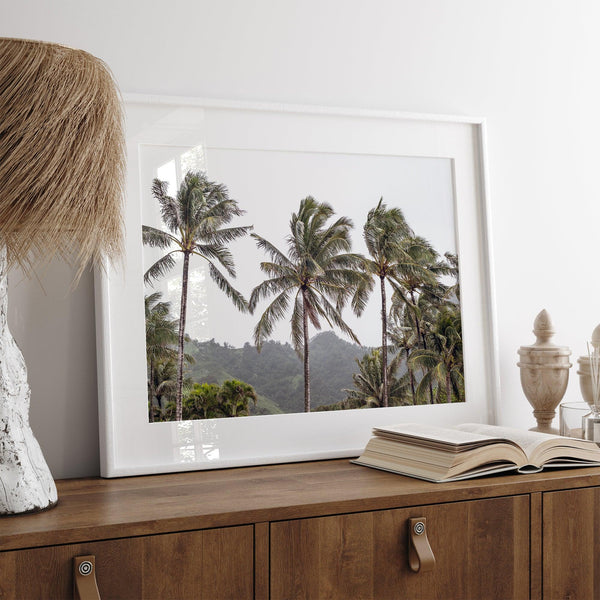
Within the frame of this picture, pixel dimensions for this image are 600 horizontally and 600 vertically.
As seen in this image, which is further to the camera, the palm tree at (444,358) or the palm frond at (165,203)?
the palm tree at (444,358)

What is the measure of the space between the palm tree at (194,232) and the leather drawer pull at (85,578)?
1.42 ft

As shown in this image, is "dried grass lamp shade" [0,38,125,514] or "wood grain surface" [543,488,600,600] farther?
"wood grain surface" [543,488,600,600]

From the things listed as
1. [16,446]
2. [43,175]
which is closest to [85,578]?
[16,446]

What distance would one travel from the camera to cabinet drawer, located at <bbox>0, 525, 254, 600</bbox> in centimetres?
100

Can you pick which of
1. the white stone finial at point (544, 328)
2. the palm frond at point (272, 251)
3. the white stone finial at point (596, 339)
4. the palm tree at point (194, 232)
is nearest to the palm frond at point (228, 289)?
the palm tree at point (194, 232)

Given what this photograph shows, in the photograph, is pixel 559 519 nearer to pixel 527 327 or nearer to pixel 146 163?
pixel 527 327

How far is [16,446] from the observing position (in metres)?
1.11

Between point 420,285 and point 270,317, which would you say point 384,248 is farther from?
point 270,317

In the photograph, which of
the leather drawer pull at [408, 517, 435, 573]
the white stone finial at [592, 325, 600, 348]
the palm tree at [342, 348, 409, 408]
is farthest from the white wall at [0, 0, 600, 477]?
the leather drawer pull at [408, 517, 435, 573]

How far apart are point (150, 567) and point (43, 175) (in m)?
0.58

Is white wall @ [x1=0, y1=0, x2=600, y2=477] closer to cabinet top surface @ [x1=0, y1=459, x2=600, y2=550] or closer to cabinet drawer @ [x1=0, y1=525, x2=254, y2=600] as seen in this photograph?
cabinet top surface @ [x1=0, y1=459, x2=600, y2=550]

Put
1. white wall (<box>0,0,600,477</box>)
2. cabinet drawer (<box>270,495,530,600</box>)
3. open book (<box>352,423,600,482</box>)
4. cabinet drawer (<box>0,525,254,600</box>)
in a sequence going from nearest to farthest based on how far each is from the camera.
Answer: cabinet drawer (<box>0,525,254,600</box>) → cabinet drawer (<box>270,495,530,600</box>) → open book (<box>352,423,600,482</box>) → white wall (<box>0,0,600,477</box>)

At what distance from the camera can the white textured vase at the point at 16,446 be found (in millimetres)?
1086

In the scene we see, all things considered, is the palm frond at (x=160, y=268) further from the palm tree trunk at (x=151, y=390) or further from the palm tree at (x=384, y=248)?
the palm tree at (x=384, y=248)
